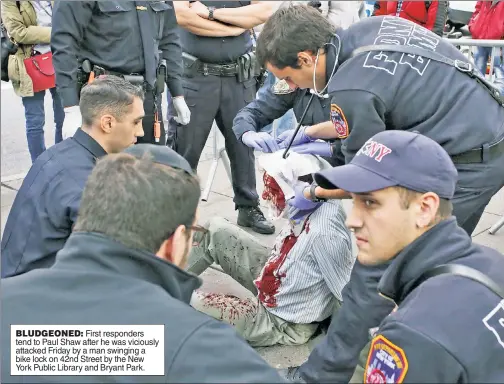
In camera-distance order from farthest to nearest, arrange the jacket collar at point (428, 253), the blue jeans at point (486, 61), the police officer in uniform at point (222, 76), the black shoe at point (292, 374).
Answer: the blue jeans at point (486, 61), the police officer in uniform at point (222, 76), the black shoe at point (292, 374), the jacket collar at point (428, 253)

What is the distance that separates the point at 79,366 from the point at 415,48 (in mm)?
1780

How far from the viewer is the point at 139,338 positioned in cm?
136

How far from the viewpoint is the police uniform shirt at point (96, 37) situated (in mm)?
3559

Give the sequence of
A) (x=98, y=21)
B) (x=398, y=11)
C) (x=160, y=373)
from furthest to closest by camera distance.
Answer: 1. (x=398, y=11)
2. (x=98, y=21)
3. (x=160, y=373)

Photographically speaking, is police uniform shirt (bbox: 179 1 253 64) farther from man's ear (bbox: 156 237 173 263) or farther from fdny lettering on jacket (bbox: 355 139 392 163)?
man's ear (bbox: 156 237 173 263)

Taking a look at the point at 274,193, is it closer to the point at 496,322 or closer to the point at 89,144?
the point at 89,144

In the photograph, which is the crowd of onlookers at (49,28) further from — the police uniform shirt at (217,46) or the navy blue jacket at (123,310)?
the navy blue jacket at (123,310)

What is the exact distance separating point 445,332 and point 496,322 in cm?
17

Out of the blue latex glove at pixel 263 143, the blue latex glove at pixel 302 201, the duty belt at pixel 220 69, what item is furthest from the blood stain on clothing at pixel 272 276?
the duty belt at pixel 220 69

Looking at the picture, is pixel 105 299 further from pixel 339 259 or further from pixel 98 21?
pixel 98 21

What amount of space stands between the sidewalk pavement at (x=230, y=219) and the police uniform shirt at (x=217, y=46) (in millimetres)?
1076

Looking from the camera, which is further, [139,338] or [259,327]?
[259,327]

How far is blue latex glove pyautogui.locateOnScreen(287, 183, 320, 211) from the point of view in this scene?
2834 mm

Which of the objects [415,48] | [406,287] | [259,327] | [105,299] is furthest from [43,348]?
[415,48]
